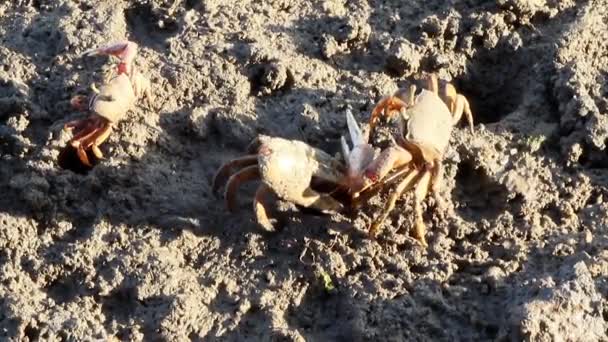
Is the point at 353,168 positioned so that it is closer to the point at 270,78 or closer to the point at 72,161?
the point at 270,78

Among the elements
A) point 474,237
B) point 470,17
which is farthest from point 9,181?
point 470,17

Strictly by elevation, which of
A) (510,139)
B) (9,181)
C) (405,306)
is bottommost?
(9,181)

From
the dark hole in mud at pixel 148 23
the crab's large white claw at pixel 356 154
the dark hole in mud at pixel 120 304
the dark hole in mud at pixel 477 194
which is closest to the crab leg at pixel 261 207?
the crab's large white claw at pixel 356 154

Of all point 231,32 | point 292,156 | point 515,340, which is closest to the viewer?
point 515,340

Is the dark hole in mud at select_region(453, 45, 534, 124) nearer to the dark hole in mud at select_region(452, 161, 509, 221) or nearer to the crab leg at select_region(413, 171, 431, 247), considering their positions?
the dark hole in mud at select_region(452, 161, 509, 221)

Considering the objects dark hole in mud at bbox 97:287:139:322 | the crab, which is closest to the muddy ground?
dark hole in mud at bbox 97:287:139:322

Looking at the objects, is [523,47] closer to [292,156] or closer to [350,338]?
[292,156]
